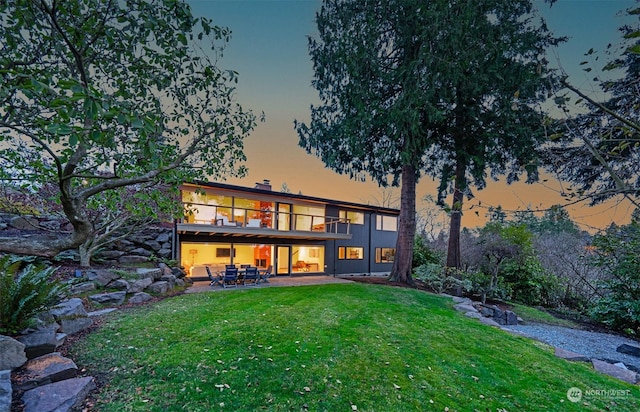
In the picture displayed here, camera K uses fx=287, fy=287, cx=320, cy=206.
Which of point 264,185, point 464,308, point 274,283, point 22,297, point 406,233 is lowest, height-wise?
point 274,283

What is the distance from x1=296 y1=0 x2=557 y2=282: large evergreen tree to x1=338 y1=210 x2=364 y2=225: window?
4.82 metres

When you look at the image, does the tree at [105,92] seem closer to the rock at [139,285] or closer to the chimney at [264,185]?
the rock at [139,285]

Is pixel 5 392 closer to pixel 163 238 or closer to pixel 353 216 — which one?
pixel 163 238

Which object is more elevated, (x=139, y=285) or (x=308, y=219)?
(x=308, y=219)

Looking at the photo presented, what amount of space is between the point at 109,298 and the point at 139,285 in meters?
1.10

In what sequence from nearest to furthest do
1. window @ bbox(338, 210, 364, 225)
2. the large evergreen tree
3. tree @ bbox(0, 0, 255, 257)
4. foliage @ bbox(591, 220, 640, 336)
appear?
tree @ bbox(0, 0, 255, 257)
foliage @ bbox(591, 220, 640, 336)
the large evergreen tree
window @ bbox(338, 210, 364, 225)

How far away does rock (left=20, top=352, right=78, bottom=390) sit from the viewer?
10.2 ft

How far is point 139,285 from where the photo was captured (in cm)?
847

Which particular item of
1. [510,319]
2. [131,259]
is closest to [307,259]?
[131,259]

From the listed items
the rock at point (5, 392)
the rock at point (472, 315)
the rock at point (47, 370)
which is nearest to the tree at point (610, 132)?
the rock at point (472, 315)

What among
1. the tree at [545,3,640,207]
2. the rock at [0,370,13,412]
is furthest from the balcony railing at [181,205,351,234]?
the tree at [545,3,640,207]

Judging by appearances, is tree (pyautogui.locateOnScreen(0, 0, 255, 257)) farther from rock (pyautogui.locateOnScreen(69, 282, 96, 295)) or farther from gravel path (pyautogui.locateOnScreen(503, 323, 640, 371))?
gravel path (pyautogui.locateOnScreen(503, 323, 640, 371))

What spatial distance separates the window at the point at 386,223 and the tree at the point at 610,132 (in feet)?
43.2

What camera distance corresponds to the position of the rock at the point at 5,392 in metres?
2.51
